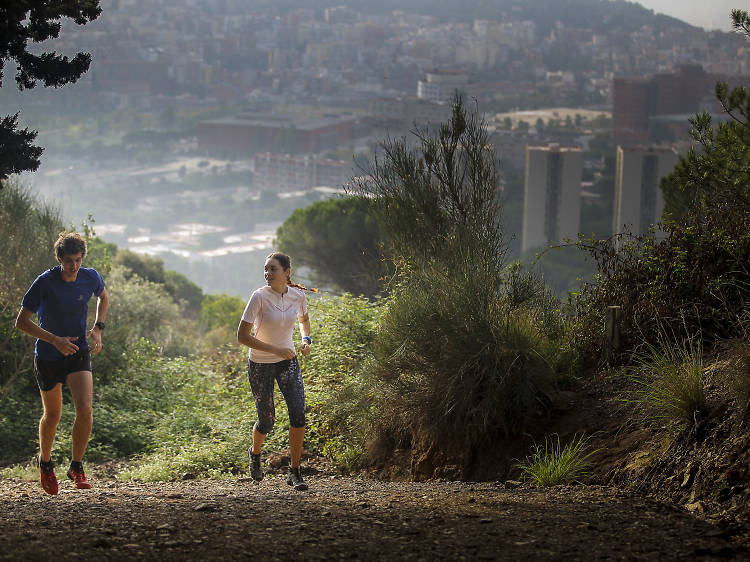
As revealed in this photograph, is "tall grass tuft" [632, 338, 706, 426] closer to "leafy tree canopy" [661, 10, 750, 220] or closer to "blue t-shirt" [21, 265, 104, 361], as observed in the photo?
"leafy tree canopy" [661, 10, 750, 220]

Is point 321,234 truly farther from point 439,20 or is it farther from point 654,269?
point 439,20

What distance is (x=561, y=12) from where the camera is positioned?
58.5 metres

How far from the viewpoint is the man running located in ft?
15.7

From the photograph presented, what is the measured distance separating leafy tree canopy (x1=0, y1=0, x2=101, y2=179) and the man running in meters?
1.86

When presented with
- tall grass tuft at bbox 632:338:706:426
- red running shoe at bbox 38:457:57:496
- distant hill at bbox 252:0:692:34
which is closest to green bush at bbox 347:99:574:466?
tall grass tuft at bbox 632:338:706:426

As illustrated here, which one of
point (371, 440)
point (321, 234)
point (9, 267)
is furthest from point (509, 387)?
point (321, 234)

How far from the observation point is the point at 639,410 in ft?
16.1

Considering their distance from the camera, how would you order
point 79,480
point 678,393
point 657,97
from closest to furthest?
1. point 678,393
2. point 79,480
3. point 657,97

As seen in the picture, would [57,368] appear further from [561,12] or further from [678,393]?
[561,12]

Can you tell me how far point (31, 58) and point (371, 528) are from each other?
4747 millimetres

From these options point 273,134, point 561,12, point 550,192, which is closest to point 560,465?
point 550,192

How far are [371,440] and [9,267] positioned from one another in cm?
710

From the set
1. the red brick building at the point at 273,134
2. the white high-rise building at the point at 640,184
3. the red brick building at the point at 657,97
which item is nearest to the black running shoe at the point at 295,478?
the white high-rise building at the point at 640,184

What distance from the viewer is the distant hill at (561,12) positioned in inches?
2218
